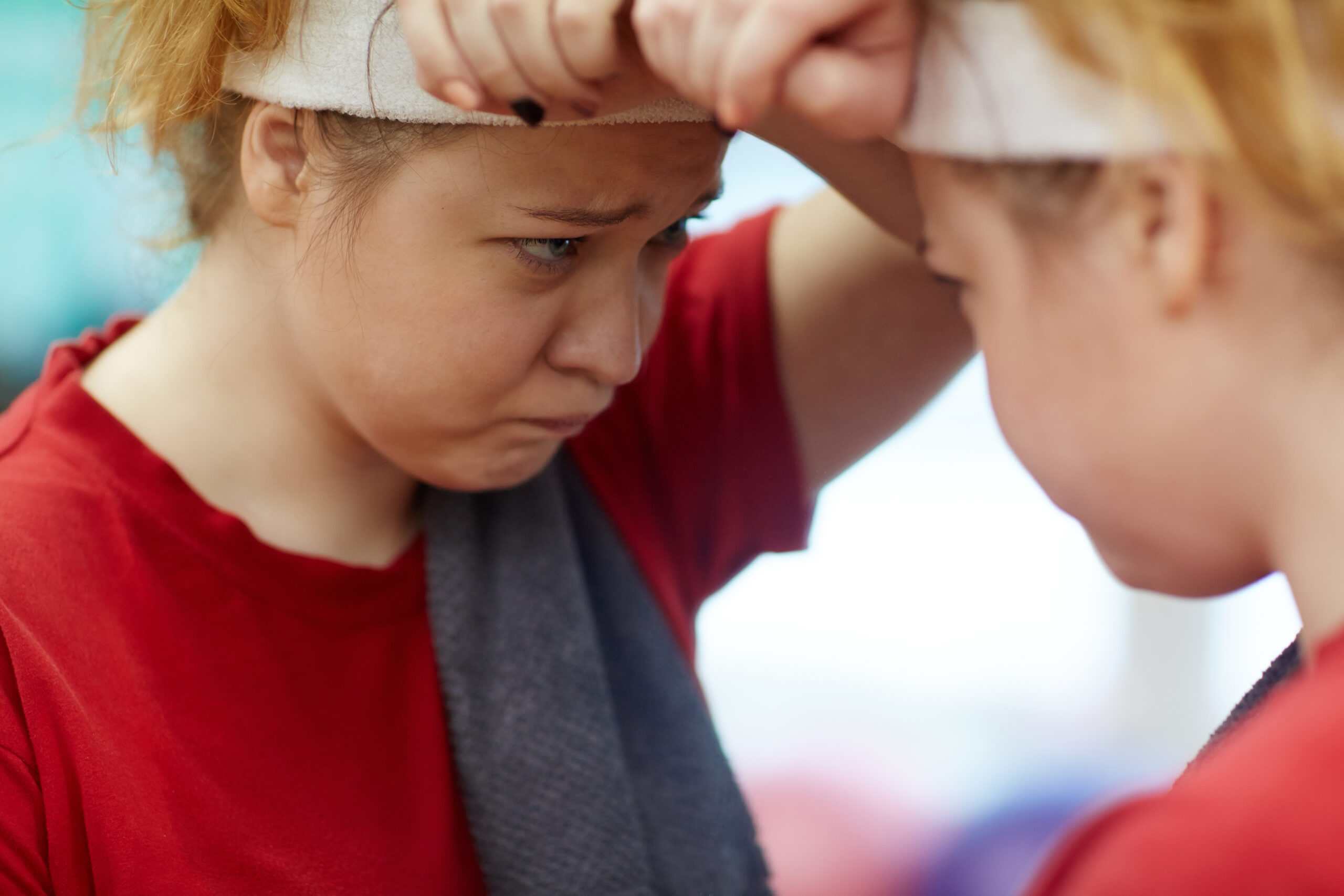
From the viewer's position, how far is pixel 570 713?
3.01 ft

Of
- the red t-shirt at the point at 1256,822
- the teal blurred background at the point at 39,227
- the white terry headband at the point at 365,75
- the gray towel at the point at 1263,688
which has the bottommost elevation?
the teal blurred background at the point at 39,227

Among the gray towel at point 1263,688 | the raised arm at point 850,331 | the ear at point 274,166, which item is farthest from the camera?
the raised arm at point 850,331

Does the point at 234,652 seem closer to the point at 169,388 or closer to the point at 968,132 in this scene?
the point at 169,388

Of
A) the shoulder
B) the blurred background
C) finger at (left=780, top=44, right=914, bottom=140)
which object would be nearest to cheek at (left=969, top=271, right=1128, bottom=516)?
finger at (left=780, top=44, right=914, bottom=140)

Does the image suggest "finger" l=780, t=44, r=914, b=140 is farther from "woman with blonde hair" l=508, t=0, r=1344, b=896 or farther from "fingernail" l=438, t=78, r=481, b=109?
"fingernail" l=438, t=78, r=481, b=109

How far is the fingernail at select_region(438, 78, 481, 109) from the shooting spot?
61 centimetres

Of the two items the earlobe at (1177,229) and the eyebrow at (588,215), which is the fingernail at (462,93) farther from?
the earlobe at (1177,229)

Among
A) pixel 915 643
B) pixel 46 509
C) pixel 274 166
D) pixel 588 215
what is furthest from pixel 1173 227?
pixel 915 643

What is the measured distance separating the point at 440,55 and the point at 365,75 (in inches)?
5.6

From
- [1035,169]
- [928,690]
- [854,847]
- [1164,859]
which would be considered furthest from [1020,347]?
[928,690]

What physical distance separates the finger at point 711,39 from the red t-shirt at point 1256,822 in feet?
1.18

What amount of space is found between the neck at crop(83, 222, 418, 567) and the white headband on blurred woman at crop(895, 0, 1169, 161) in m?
0.47

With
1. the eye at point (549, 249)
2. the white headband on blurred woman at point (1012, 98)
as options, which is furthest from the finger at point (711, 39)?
the eye at point (549, 249)

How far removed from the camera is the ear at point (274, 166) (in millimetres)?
793
